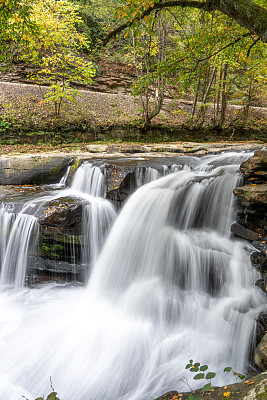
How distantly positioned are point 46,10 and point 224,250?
1127 cm

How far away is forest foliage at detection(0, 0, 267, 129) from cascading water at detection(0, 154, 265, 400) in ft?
8.96

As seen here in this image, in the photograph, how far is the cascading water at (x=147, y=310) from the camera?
11.6 feet

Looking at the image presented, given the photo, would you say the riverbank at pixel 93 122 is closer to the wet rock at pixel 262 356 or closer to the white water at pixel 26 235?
the white water at pixel 26 235

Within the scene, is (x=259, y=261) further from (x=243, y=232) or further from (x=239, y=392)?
(x=239, y=392)

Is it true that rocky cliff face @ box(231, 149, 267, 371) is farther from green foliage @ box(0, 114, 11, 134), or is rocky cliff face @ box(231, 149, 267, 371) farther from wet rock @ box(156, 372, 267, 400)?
green foliage @ box(0, 114, 11, 134)

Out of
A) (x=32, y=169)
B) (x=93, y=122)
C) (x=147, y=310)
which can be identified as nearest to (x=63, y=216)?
(x=147, y=310)

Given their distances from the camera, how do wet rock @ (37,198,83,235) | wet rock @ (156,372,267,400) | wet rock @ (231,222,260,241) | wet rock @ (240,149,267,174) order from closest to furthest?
1. wet rock @ (156,372,267,400)
2. wet rock @ (231,222,260,241)
3. wet rock @ (240,149,267,174)
4. wet rock @ (37,198,83,235)

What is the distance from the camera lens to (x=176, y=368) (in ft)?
11.8

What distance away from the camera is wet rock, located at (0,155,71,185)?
317 inches

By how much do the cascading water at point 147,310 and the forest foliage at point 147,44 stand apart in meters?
2.73

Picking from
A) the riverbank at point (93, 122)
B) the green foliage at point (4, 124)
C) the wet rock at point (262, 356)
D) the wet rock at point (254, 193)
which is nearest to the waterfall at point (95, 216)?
the wet rock at point (254, 193)

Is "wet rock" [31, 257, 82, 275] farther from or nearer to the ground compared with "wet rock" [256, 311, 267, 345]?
nearer to the ground

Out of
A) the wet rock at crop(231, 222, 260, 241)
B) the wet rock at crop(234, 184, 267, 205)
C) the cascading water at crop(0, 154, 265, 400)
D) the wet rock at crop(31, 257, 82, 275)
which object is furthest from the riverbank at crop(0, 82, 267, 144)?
the wet rock at crop(231, 222, 260, 241)

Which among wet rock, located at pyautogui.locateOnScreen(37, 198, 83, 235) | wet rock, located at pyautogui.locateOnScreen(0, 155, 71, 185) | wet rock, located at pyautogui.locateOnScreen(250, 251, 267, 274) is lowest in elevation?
wet rock, located at pyautogui.locateOnScreen(250, 251, 267, 274)
